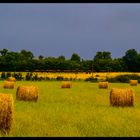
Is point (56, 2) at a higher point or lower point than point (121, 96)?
higher

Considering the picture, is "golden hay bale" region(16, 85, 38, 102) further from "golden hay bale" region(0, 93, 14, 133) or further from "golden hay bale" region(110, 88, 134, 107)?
"golden hay bale" region(0, 93, 14, 133)

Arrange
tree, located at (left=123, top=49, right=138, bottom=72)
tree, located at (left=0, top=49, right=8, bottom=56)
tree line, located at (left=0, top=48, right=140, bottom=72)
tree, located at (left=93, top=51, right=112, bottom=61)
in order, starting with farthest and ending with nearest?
1. tree, located at (left=93, top=51, right=112, bottom=61)
2. tree, located at (left=0, top=49, right=8, bottom=56)
3. tree, located at (left=123, top=49, right=138, bottom=72)
4. tree line, located at (left=0, top=48, right=140, bottom=72)

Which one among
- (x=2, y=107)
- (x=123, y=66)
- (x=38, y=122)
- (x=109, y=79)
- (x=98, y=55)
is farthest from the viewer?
(x=98, y=55)

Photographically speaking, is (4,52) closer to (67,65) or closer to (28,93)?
(67,65)

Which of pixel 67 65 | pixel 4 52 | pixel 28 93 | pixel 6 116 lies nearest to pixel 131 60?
pixel 67 65

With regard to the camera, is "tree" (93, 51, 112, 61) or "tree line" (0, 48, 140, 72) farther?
"tree" (93, 51, 112, 61)

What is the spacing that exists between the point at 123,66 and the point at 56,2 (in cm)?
11140

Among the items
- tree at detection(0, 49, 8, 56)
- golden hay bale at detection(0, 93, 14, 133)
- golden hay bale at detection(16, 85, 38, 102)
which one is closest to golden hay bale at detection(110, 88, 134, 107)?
golden hay bale at detection(16, 85, 38, 102)

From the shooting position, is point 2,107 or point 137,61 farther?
point 137,61

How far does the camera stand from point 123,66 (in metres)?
113

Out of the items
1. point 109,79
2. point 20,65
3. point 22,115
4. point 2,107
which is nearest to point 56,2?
point 2,107

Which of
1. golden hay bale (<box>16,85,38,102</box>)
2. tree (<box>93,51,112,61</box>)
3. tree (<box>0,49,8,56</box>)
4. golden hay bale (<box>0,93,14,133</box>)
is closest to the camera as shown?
golden hay bale (<box>0,93,14,133</box>)

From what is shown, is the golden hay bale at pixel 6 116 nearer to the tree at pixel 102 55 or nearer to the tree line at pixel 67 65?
the tree line at pixel 67 65

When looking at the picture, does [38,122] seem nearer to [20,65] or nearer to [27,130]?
[27,130]
